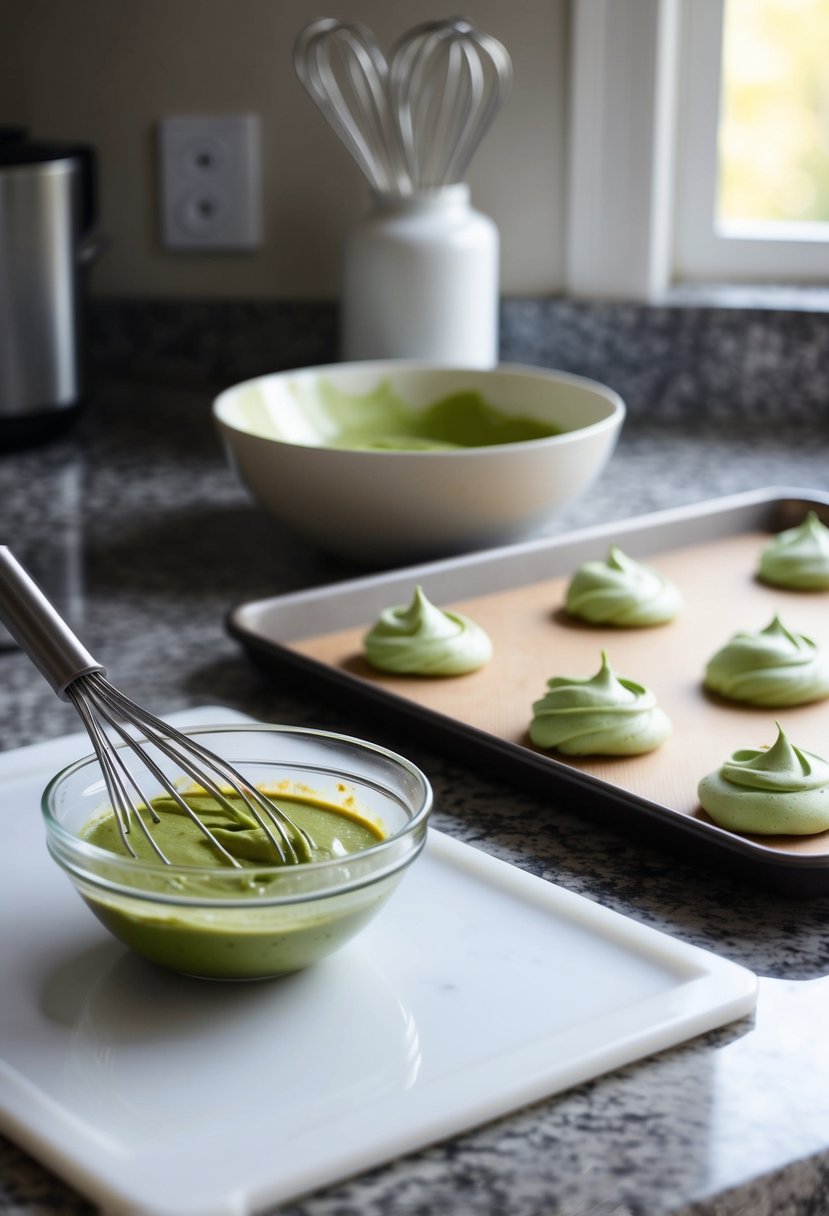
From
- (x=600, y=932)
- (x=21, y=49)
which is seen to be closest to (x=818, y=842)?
(x=600, y=932)

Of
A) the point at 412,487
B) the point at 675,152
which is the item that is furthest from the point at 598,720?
the point at 675,152

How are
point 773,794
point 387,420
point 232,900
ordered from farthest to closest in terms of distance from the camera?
point 387,420, point 773,794, point 232,900

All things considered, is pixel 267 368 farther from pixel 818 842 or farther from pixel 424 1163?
pixel 424 1163

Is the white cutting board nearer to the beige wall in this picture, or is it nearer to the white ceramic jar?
the white ceramic jar

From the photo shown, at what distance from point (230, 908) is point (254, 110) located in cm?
130

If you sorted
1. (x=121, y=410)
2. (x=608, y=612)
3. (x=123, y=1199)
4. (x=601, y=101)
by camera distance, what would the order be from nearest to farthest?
1. (x=123, y=1199)
2. (x=608, y=612)
3. (x=601, y=101)
4. (x=121, y=410)

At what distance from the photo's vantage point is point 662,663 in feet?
3.04

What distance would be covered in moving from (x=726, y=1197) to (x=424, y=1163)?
95mm

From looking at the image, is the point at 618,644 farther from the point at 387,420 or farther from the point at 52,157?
the point at 52,157

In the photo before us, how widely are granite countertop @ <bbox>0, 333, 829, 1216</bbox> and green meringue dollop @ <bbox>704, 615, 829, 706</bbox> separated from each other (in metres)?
0.17

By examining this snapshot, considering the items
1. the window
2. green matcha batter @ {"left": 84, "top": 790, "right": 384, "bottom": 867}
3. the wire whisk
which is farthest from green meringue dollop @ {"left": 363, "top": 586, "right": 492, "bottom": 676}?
the window

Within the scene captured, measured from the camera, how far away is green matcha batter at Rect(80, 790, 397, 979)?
1.71ft

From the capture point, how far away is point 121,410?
1.66 metres

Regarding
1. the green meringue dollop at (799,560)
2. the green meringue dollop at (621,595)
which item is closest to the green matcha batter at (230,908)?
the green meringue dollop at (621,595)
